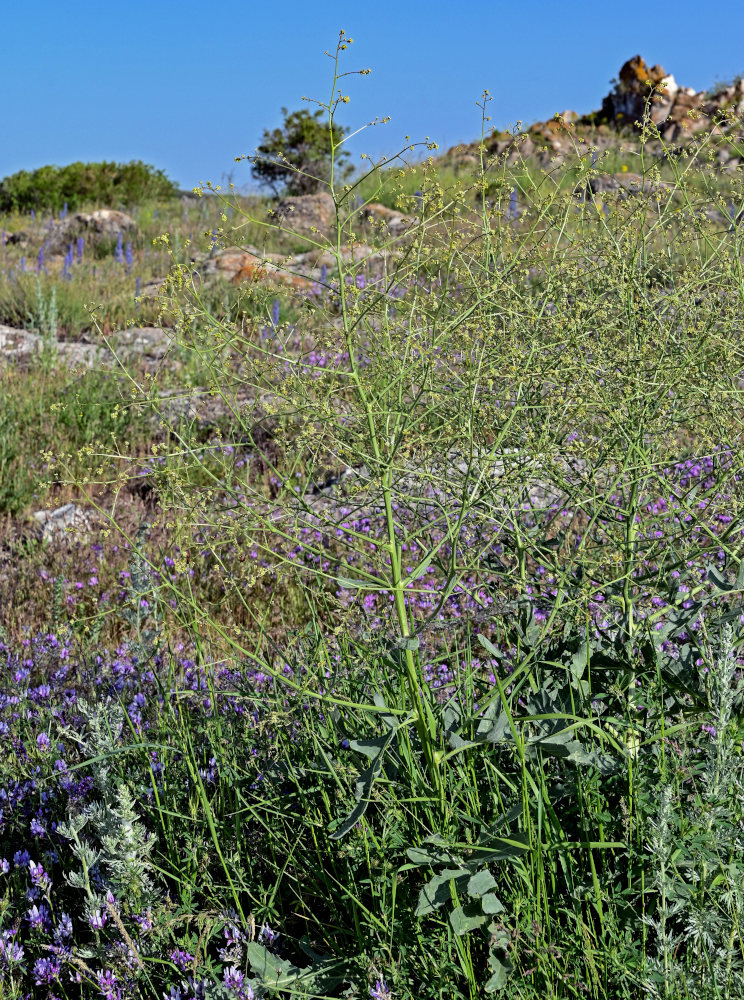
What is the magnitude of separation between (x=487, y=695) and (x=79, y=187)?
64.1 ft

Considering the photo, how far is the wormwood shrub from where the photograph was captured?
1.70 m

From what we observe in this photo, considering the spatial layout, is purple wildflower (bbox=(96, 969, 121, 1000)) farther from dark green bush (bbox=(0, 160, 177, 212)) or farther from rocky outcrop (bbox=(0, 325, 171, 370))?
dark green bush (bbox=(0, 160, 177, 212))

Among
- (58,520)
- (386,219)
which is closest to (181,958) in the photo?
(386,219)

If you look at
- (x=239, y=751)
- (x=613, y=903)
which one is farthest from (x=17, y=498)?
(x=613, y=903)

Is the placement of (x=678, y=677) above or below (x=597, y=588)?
below

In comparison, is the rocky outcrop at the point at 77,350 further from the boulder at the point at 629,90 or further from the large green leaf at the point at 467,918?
the boulder at the point at 629,90

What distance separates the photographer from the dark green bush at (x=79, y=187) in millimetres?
18641

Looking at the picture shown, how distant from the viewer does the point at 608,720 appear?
1.90m

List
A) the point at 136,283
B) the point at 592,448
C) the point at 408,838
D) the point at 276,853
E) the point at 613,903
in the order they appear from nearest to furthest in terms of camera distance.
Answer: the point at 613,903 → the point at 408,838 → the point at 592,448 → the point at 276,853 → the point at 136,283

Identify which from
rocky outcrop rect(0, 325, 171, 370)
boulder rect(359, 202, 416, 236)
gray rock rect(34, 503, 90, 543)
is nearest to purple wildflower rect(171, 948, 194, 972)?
boulder rect(359, 202, 416, 236)

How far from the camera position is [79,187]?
19.0 m

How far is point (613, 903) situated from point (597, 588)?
651mm

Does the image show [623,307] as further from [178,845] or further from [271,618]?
[271,618]

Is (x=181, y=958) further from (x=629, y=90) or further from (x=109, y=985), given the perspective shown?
(x=629, y=90)
